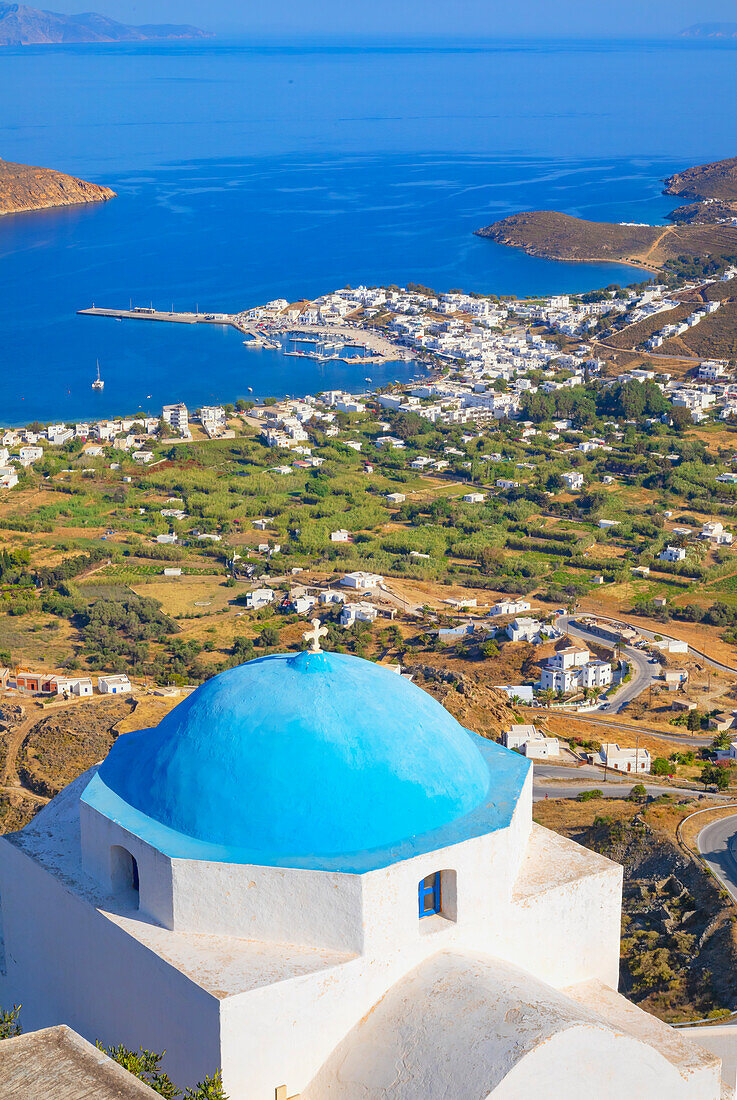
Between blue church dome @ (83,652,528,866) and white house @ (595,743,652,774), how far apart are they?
1424 centimetres

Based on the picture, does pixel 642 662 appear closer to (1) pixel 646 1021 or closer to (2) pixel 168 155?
(1) pixel 646 1021

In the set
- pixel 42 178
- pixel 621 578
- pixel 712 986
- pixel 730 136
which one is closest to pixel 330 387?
pixel 621 578

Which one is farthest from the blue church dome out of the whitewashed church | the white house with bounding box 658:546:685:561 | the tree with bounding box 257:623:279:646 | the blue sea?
the blue sea

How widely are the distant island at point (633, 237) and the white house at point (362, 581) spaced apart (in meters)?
59.6

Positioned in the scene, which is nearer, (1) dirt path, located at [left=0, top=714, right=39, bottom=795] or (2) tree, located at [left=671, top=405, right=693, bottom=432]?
(1) dirt path, located at [left=0, top=714, right=39, bottom=795]

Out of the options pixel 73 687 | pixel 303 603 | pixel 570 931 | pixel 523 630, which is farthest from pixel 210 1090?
pixel 303 603

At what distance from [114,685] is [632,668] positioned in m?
12.7

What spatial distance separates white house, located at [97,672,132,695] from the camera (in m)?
28.3

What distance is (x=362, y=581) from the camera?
37031 mm

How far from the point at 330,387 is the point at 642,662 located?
3753 cm

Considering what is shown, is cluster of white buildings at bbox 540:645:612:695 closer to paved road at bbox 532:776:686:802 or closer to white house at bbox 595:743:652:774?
white house at bbox 595:743:652:774

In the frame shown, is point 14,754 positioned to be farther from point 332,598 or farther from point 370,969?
point 370,969

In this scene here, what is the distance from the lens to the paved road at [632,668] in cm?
2869

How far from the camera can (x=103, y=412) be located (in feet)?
202
